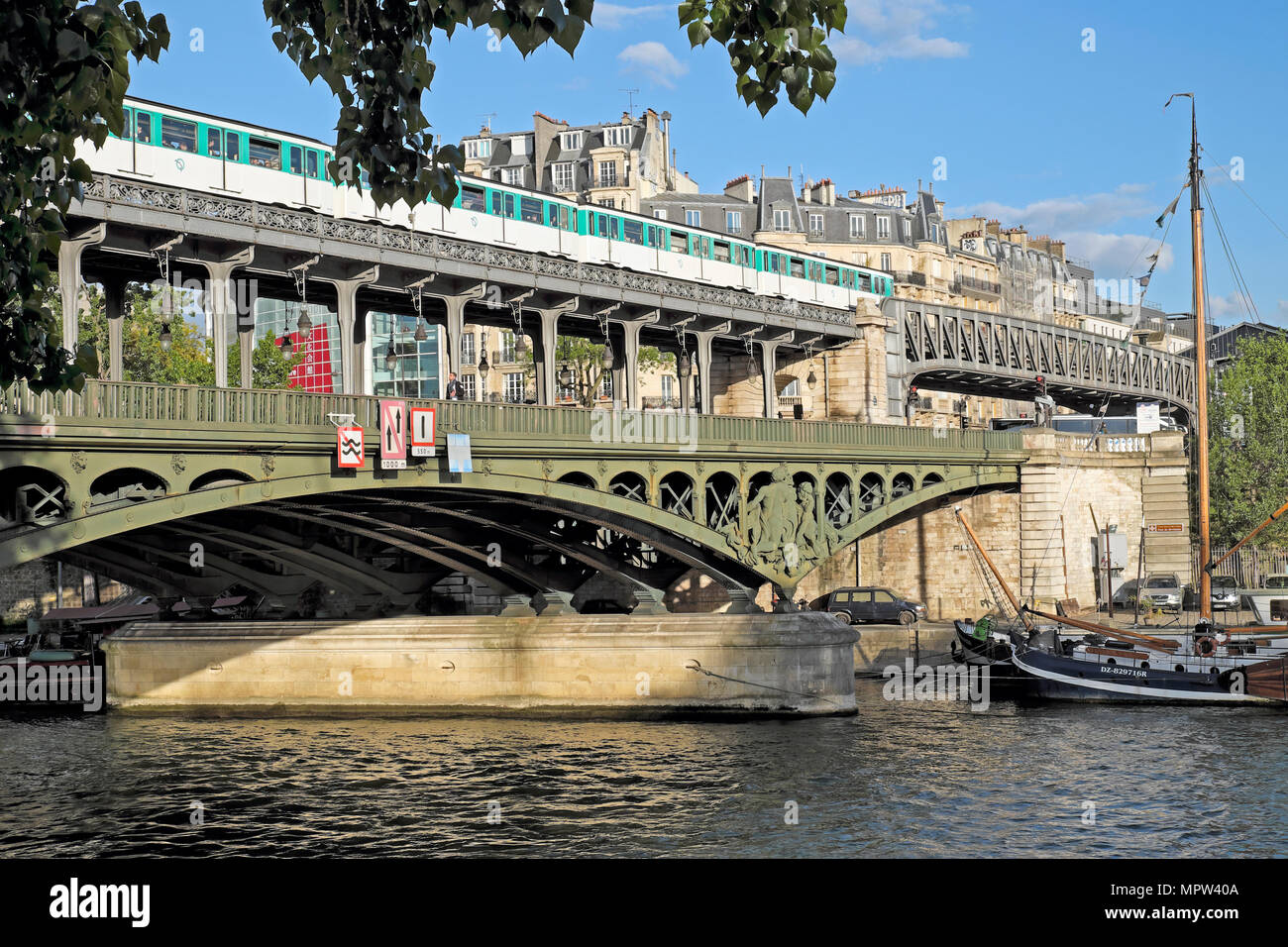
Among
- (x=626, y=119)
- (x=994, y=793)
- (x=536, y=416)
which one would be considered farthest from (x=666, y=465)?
(x=626, y=119)

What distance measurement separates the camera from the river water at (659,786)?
24172 mm

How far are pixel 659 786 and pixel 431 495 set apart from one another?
984 centimetres

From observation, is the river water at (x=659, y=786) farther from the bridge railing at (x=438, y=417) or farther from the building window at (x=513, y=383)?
the building window at (x=513, y=383)

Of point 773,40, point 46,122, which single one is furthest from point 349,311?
point 773,40

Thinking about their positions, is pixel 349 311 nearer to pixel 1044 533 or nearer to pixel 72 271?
pixel 72 271

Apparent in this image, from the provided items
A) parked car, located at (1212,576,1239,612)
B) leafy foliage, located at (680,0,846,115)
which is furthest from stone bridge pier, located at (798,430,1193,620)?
leafy foliage, located at (680,0,846,115)

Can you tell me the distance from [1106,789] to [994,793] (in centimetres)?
225

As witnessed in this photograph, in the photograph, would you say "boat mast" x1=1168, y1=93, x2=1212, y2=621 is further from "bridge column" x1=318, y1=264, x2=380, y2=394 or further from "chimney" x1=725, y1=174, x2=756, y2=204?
"chimney" x1=725, y1=174, x2=756, y2=204

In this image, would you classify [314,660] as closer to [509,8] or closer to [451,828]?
[451,828]

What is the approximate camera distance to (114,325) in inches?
1302

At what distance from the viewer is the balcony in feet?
340

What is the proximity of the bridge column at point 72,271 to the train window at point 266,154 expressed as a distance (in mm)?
6872
